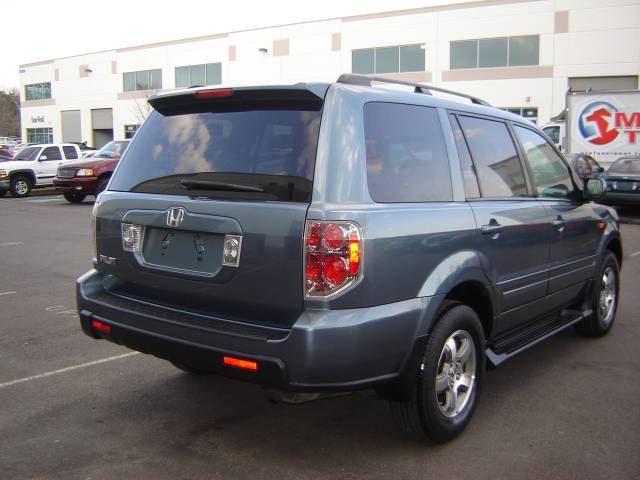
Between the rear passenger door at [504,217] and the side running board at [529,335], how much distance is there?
0.10 m

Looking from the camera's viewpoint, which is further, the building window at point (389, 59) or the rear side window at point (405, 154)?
the building window at point (389, 59)

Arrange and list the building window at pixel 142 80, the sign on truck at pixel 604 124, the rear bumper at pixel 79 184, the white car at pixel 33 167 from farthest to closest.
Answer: the building window at pixel 142 80, the white car at pixel 33 167, the rear bumper at pixel 79 184, the sign on truck at pixel 604 124

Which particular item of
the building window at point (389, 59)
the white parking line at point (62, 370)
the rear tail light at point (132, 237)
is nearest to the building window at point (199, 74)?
the building window at point (389, 59)

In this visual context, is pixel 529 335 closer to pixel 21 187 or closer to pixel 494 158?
pixel 494 158

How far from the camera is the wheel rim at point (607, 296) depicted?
5.58 meters

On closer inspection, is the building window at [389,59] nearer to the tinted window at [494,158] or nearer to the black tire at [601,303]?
the black tire at [601,303]

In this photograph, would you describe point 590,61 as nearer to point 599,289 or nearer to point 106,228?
point 599,289

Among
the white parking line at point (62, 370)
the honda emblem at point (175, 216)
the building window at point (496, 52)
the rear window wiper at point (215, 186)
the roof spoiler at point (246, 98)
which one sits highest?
the building window at point (496, 52)

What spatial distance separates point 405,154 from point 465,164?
1.94ft

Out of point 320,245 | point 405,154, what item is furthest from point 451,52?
point 320,245

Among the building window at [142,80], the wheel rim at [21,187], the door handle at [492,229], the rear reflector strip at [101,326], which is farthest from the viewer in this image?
the building window at [142,80]

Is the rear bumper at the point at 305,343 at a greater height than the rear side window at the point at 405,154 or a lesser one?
lesser

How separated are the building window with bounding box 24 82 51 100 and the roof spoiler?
69.1 m

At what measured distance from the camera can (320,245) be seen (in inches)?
112
